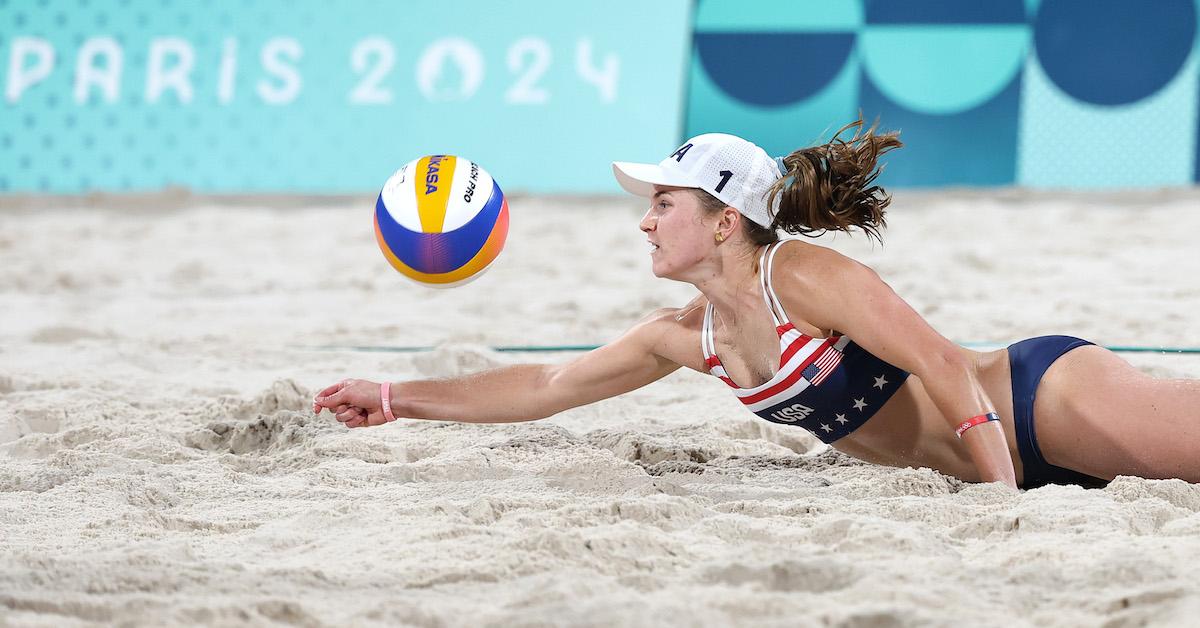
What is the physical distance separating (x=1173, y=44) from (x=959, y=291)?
9.27ft

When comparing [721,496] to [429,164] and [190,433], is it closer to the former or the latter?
[429,164]

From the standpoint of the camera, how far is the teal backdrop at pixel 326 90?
24.6 ft

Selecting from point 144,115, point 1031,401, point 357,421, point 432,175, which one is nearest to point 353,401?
point 357,421

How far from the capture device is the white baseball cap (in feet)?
9.03

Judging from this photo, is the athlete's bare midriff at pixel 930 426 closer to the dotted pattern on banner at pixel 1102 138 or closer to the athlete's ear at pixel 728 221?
the athlete's ear at pixel 728 221

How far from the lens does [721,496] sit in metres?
2.75

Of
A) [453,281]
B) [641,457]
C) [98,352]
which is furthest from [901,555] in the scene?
[98,352]

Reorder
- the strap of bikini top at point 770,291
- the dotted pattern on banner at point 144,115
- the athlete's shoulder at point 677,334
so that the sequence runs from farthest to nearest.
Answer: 1. the dotted pattern on banner at point 144,115
2. the athlete's shoulder at point 677,334
3. the strap of bikini top at point 770,291

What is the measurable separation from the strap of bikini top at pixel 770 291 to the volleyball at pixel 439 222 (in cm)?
73

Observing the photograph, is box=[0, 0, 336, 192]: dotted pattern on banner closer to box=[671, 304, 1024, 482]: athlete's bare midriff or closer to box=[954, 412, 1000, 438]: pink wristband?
box=[671, 304, 1024, 482]: athlete's bare midriff

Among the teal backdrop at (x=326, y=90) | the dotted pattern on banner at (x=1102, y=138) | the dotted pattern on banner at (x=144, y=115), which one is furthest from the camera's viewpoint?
the dotted pattern on banner at (x=144, y=115)

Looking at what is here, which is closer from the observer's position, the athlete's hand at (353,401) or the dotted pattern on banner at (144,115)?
the athlete's hand at (353,401)

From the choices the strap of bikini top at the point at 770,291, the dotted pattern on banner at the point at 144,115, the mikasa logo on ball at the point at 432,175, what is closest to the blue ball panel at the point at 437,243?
the mikasa logo on ball at the point at 432,175

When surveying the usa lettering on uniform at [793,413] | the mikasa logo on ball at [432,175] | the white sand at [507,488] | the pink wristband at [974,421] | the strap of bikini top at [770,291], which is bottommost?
the white sand at [507,488]
